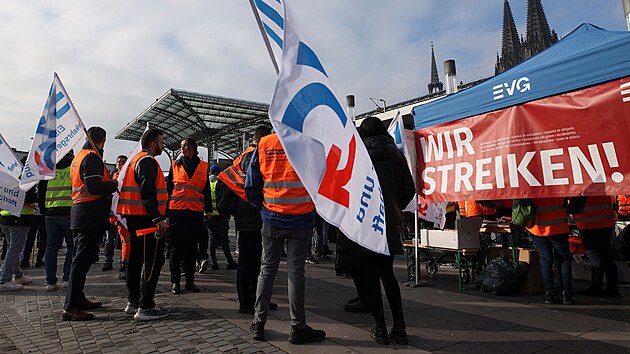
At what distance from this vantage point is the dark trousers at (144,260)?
4.07 metres

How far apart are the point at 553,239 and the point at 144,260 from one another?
15.5 ft

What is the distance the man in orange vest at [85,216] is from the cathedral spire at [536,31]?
229 feet

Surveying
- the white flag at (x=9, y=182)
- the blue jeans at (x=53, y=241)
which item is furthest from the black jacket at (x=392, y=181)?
the white flag at (x=9, y=182)

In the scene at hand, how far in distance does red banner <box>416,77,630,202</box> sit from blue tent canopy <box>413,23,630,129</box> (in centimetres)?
9

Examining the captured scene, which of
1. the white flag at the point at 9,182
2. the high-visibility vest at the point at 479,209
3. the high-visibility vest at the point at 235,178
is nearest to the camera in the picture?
the high-visibility vest at the point at 235,178

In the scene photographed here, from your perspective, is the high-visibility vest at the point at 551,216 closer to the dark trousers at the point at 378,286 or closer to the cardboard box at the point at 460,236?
the cardboard box at the point at 460,236

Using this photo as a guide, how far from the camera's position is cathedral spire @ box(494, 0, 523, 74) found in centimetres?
6406

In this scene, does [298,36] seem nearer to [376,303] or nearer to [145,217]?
[376,303]

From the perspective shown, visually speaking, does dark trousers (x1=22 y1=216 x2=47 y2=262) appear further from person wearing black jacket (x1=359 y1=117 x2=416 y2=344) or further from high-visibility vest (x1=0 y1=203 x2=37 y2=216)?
person wearing black jacket (x1=359 y1=117 x2=416 y2=344)

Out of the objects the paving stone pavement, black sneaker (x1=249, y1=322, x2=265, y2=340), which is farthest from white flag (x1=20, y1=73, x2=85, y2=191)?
black sneaker (x1=249, y1=322, x2=265, y2=340)

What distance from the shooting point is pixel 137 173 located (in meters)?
4.10

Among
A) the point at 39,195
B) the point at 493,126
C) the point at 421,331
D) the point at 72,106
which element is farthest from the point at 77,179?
the point at 493,126

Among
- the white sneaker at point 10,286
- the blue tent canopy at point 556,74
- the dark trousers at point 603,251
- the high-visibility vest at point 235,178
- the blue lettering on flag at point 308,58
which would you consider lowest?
the white sneaker at point 10,286

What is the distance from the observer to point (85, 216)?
4.20 meters
